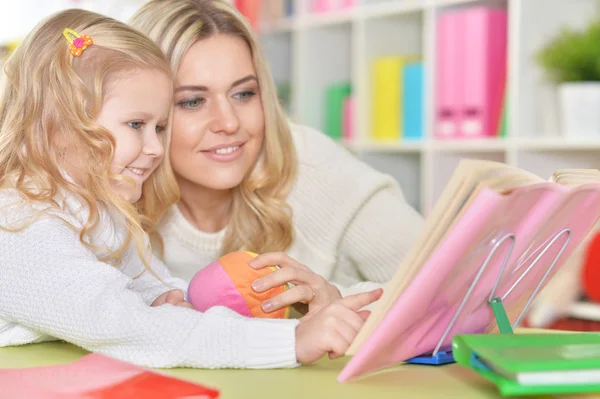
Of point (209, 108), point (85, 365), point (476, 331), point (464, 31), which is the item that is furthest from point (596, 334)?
point (464, 31)

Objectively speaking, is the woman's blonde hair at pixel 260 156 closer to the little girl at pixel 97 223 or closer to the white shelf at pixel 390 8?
the little girl at pixel 97 223

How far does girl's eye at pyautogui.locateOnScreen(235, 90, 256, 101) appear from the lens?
64.2 inches

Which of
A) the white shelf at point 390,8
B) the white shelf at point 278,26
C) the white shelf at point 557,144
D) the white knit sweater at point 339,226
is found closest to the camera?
the white knit sweater at point 339,226

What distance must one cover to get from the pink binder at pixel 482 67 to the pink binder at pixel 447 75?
0.03m

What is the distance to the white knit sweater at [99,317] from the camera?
35.3 inches

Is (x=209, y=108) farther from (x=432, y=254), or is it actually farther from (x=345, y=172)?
(x=432, y=254)

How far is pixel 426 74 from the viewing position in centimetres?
308

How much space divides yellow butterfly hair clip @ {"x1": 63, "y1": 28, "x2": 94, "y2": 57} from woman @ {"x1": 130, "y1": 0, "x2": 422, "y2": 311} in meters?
0.33

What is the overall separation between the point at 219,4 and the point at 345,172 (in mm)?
436

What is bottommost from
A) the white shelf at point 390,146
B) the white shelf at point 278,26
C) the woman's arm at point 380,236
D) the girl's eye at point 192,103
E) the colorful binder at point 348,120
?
the woman's arm at point 380,236

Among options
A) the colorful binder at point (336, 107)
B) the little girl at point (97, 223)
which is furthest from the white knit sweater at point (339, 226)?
the colorful binder at point (336, 107)

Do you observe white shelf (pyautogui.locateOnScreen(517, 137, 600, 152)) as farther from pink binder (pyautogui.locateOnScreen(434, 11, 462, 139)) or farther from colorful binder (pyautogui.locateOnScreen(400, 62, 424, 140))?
colorful binder (pyautogui.locateOnScreen(400, 62, 424, 140))

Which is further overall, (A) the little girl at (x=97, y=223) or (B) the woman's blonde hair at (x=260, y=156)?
(B) the woman's blonde hair at (x=260, y=156)

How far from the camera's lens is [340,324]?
35.1 inches
